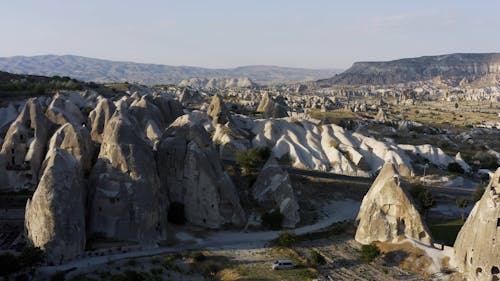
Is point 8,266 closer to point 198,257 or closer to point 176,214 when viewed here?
point 198,257

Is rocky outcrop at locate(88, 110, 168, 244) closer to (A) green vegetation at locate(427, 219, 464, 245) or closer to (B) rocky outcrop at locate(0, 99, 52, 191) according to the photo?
(B) rocky outcrop at locate(0, 99, 52, 191)

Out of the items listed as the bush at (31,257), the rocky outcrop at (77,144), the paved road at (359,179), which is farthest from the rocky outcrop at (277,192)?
the bush at (31,257)

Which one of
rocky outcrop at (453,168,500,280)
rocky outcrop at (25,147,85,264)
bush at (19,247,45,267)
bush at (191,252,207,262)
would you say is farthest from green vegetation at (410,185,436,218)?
bush at (19,247,45,267)

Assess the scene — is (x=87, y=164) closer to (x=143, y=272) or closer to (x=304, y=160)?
(x=143, y=272)

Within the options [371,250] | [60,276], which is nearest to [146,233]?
[60,276]

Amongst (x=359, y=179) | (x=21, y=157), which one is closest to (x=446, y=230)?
(x=359, y=179)

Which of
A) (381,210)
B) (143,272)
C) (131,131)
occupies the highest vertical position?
(131,131)
